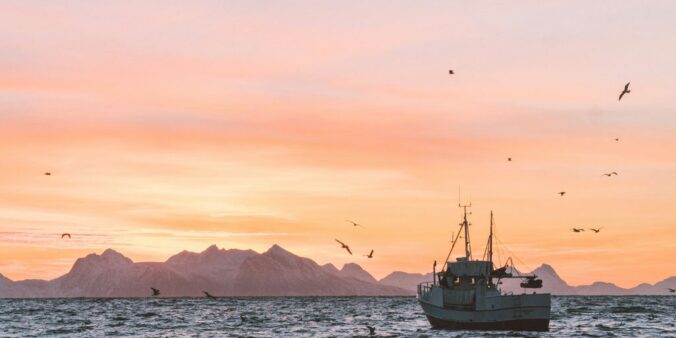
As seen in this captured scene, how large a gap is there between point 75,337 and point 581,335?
55908 millimetres

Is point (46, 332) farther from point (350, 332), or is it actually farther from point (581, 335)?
point (581, 335)

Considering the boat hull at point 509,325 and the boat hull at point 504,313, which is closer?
the boat hull at point 509,325

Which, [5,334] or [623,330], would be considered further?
[623,330]

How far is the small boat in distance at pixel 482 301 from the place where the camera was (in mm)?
81625

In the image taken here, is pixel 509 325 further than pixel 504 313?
No

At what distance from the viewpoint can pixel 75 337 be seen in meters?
95.6

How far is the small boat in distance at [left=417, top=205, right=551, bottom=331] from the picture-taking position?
81625 millimetres

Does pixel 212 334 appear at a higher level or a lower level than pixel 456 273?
lower

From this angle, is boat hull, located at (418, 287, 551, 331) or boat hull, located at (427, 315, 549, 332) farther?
boat hull, located at (418, 287, 551, 331)

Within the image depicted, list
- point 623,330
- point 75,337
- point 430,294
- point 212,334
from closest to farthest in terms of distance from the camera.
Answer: point 430,294 < point 75,337 < point 212,334 < point 623,330

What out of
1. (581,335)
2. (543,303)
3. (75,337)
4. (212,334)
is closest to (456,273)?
(543,303)

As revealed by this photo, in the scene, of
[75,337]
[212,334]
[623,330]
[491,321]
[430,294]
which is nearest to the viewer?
[491,321]

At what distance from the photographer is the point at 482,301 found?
271ft

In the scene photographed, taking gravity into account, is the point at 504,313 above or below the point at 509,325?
above
